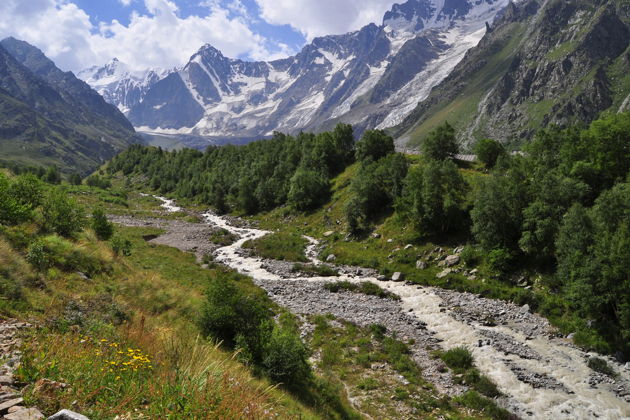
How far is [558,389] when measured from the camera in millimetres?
21531

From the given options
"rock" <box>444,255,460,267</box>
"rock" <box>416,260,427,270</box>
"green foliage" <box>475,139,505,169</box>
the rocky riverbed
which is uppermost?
"green foliage" <box>475,139,505,169</box>

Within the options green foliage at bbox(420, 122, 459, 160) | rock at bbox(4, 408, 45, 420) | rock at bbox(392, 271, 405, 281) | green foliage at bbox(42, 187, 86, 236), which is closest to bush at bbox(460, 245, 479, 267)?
rock at bbox(392, 271, 405, 281)

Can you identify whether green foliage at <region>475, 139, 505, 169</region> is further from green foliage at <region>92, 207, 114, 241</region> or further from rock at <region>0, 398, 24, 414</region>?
rock at <region>0, 398, 24, 414</region>

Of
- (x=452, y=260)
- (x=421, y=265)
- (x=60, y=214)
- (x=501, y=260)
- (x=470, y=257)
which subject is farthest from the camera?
(x=421, y=265)

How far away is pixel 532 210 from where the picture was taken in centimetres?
3700

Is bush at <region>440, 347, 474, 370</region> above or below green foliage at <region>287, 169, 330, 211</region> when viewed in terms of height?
below

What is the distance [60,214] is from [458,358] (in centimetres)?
3063

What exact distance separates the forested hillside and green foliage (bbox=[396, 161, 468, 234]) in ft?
0.48

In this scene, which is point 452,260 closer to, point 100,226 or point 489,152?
point 489,152

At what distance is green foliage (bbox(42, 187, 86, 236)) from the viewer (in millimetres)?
23531

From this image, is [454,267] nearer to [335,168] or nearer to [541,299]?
[541,299]

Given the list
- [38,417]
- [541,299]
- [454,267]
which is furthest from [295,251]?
[38,417]

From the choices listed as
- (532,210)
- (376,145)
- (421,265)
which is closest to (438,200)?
(421,265)

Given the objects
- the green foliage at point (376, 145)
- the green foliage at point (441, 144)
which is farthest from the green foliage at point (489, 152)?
the green foliage at point (376, 145)
